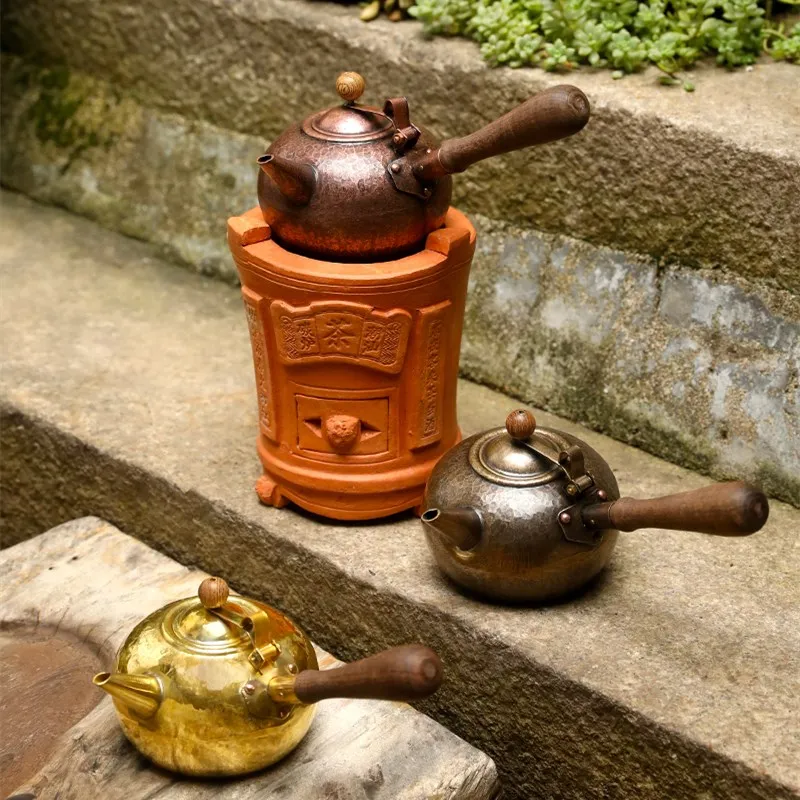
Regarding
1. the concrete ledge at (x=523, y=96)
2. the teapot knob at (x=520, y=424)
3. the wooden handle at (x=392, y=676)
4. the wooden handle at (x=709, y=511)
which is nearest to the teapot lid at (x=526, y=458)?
the teapot knob at (x=520, y=424)

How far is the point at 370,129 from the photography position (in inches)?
104

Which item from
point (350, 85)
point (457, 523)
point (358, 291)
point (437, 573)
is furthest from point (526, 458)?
point (350, 85)

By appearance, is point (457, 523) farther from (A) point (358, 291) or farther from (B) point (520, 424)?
(A) point (358, 291)

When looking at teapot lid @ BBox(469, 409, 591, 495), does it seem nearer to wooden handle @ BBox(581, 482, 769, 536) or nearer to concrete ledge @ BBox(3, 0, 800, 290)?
wooden handle @ BBox(581, 482, 769, 536)

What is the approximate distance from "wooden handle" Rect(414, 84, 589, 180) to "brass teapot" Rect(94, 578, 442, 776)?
3.04 feet

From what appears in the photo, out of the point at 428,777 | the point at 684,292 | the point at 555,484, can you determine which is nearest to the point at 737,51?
the point at 684,292

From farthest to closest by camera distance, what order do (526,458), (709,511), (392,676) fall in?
1. (526,458)
2. (709,511)
3. (392,676)

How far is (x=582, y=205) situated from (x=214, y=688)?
5.05 feet

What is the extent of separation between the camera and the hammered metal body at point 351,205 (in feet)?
8.52

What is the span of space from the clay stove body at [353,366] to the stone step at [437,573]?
0.13 m

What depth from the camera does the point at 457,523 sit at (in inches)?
97.0

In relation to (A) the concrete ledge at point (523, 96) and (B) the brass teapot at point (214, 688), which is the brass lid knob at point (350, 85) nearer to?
(A) the concrete ledge at point (523, 96)

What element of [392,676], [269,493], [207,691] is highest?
[392,676]

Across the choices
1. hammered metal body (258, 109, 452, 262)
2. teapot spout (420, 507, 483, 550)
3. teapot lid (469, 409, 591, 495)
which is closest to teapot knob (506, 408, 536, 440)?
teapot lid (469, 409, 591, 495)
